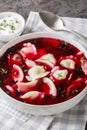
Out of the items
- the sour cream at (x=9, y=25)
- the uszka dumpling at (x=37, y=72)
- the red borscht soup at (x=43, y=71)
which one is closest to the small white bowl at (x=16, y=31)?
the sour cream at (x=9, y=25)

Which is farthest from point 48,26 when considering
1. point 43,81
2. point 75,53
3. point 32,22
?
point 43,81

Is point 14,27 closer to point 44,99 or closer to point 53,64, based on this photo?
point 53,64

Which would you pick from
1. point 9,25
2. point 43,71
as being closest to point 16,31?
point 9,25

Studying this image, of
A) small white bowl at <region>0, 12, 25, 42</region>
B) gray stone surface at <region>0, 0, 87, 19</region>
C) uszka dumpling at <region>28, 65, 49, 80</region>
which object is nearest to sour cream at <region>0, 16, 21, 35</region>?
small white bowl at <region>0, 12, 25, 42</region>

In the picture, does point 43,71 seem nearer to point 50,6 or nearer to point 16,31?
point 16,31

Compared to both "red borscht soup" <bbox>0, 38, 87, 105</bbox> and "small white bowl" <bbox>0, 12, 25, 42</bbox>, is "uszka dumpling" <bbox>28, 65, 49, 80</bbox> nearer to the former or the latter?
"red borscht soup" <bbox>0, 38, 87, 105</bbox>
